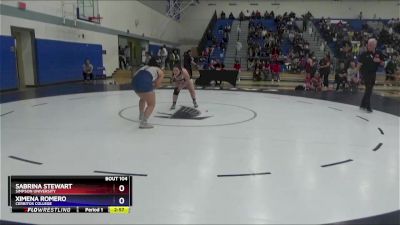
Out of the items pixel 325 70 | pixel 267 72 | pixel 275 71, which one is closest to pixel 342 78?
pixel 325 70

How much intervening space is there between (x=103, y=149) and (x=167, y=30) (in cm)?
3034

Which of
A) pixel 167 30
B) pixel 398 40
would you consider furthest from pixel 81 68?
pixel 398 40

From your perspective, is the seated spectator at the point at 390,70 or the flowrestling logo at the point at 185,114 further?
the seated spectator at the point at 390,70

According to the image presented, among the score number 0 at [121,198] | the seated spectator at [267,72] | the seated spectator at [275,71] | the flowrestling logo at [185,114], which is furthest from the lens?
the seated spectator at [267,72]

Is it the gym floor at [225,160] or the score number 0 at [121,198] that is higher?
the score number 0 at [121,198]

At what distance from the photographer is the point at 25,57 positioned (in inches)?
609

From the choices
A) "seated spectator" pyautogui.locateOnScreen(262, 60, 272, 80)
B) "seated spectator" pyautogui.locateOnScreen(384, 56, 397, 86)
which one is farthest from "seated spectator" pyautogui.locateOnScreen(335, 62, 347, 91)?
"seated spectator" pyautogui.locateOnScreen(262, 60, 272, 80)

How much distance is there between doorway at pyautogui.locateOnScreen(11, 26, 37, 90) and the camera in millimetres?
15248

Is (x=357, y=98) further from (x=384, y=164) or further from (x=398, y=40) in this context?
(x=398, y=40)

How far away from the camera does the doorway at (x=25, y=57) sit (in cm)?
1525

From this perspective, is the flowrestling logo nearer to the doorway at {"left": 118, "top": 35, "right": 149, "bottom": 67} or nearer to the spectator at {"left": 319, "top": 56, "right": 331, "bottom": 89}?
the spectator at {"left": 319, "top": 56, "right": 331, "bottom": 89}

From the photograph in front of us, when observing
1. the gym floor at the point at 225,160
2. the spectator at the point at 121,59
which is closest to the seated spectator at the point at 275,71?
the gym floor at the point at 225,160

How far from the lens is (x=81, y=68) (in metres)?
19.3

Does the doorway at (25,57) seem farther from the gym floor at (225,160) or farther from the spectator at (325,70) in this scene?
the spectator at (325,70)
